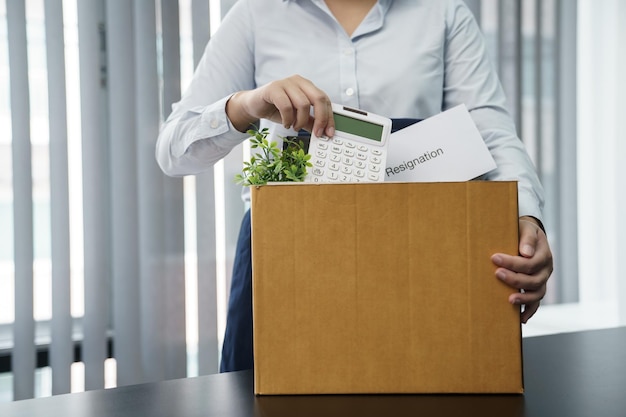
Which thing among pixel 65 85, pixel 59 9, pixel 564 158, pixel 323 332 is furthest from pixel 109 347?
pixel 564 158

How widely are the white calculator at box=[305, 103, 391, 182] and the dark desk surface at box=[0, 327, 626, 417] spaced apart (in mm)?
218

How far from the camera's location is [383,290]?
558mm

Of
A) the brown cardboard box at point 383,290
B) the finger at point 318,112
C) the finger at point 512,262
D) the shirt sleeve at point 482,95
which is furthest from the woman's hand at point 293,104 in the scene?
the shirt sleeve at point 482,95

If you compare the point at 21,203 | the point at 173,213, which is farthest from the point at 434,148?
the point at 21,203

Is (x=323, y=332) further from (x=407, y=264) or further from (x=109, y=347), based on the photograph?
(x=109, y=347)

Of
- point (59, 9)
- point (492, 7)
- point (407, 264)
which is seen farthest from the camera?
point (492, 7)

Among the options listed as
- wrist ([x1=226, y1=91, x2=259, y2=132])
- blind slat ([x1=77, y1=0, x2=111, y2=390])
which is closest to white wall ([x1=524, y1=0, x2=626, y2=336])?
blind slat ([x1=77, y1=0, x2=111, y2=390])

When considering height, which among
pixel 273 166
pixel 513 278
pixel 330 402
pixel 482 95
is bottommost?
pixel 330 402

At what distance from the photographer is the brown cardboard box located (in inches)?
21.8

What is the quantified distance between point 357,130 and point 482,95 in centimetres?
43

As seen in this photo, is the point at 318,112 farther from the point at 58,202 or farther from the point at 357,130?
the point at 58,202

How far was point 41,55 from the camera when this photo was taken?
1.59m

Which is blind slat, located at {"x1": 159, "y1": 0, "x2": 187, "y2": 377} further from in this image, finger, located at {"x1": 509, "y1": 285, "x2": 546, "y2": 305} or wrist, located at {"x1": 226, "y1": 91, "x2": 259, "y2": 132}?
finger, located at {"x1": 509, "y1": 285, "x2": 546, "y2": 305}

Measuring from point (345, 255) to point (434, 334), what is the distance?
110 millimetres
